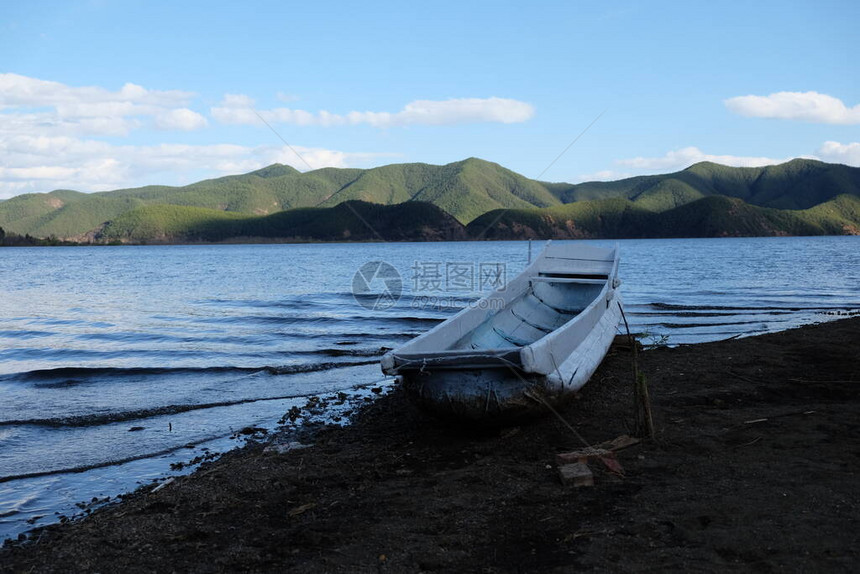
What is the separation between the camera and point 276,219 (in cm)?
15250

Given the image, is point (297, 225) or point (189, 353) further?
point (297, 225)

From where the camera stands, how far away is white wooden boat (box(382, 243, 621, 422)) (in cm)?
633

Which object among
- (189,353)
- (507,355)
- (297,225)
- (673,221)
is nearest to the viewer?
(507,355)

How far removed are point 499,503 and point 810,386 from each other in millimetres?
5666

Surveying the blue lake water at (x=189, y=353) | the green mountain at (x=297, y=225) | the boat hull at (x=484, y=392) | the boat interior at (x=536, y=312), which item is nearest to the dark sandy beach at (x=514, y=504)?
the boat hull at (x=484, y=392)

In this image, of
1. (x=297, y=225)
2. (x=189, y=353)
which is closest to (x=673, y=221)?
(x=297, y=225)

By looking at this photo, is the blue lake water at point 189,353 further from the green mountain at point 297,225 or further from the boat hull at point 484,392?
the green mountain at point 297,225

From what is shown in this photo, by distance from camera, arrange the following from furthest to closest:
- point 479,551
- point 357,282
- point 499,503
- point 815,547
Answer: point 357,282, point 499,503, point 479,551, point 815,547

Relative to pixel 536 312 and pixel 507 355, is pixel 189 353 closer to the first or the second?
pixel 536 312

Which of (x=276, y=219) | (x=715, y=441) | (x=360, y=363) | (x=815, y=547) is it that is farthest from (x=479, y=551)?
(x=276, y=219)

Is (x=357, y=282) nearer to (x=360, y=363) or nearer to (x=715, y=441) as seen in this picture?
(x=360, y=363)

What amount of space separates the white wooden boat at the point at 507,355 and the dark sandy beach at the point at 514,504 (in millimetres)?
467

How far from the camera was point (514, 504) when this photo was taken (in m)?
4.86

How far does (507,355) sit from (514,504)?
65.7 inches
